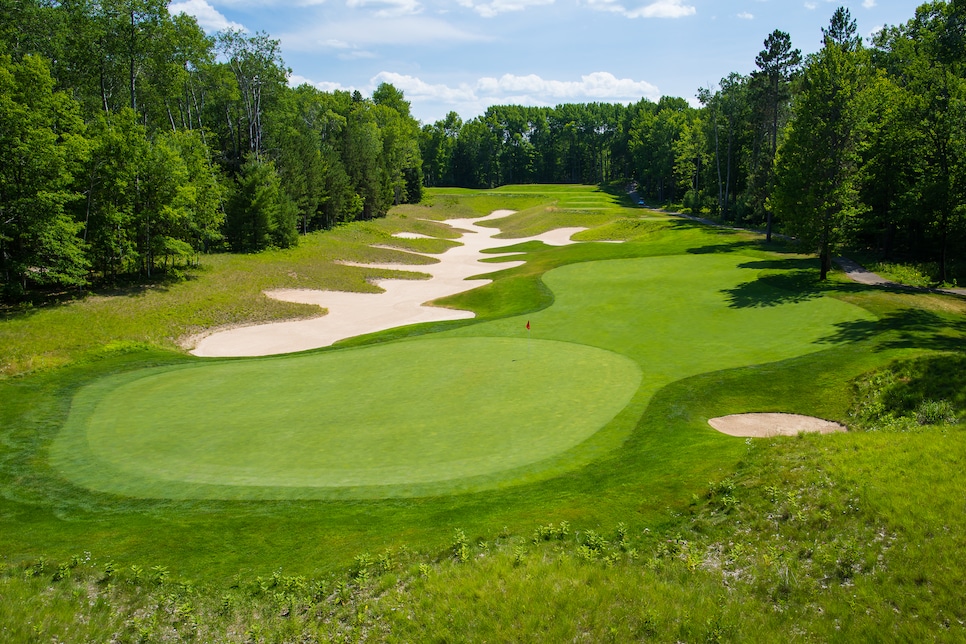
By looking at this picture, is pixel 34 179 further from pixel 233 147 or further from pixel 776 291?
pixel 776 291

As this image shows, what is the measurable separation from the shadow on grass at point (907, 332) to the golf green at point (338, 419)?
9.03 meters

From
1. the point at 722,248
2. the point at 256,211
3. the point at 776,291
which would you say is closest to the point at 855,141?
the point at 776,291

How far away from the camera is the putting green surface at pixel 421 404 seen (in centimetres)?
1219

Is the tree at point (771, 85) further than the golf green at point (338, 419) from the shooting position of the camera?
Yes

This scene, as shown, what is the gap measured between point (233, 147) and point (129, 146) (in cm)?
2815

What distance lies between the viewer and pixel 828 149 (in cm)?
3234

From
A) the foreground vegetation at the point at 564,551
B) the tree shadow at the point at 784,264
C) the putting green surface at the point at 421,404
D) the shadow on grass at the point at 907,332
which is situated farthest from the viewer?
the tree shadow at the point at 784,264

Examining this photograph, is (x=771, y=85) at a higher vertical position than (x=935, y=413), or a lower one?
higher

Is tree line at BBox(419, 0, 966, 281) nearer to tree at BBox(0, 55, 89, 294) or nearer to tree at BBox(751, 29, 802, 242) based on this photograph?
tree at BBox(751, 29, 802, 242)

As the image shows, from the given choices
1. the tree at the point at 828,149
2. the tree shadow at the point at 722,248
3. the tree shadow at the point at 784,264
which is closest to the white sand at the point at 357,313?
the tree shadow at the point at 722,248

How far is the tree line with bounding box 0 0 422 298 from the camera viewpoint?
2788 centimetres

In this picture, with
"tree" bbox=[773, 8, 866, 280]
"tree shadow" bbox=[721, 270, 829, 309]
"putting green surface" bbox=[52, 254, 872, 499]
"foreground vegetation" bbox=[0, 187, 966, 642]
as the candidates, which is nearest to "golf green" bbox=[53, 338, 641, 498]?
"putting green surface" bbox=[52, 254, 872, 499]

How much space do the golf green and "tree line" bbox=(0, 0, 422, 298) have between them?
14.9 m

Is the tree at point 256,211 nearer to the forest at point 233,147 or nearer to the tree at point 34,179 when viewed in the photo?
the forest at point 233,147
